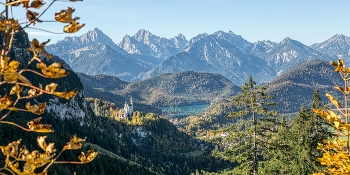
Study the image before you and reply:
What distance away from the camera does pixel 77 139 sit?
3.33 m

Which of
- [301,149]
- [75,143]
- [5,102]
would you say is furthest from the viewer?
[301,149]

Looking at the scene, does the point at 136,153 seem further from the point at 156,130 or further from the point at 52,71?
the point at 52,71

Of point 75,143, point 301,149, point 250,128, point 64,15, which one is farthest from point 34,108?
point 301,149

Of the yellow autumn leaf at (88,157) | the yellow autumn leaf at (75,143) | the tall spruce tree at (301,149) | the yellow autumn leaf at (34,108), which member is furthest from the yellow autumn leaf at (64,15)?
the tall spruce tree at (301,149)

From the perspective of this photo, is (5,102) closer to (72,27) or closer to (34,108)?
(34,108)

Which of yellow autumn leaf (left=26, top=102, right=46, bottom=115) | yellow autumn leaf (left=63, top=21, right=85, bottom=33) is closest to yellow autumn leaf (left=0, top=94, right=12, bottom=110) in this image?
yellow autumn leaf (left=26, top=102, right=46, bottom=115)

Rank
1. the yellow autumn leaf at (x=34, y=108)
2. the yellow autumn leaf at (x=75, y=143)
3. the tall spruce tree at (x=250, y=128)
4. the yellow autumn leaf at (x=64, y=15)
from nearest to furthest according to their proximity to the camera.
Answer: the yellow autumn leaf at (x=64, y=15), the yellow autumn leaf at (x=34, y=108), the yellow autumn leaf at (x=75, y=143), the tall spruce tree at (x=250, y=128)

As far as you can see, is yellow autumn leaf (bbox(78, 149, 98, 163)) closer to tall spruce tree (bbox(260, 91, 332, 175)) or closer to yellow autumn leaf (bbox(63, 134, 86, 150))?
yellow autumn leaf (bbox(63, 134, 86, 150))

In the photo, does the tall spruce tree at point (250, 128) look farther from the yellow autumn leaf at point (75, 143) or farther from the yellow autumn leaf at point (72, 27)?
the yellow autumn leaf at point (72, 27)

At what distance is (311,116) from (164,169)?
357ft

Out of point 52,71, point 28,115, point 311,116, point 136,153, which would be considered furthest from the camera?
point 136,153

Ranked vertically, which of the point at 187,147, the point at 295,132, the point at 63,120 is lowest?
the point at 187,147

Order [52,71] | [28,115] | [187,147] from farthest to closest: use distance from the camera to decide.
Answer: [187,147], [28,115], [52,71]

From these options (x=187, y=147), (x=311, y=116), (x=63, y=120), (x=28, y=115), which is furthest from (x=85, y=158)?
(x=187, y=147)
